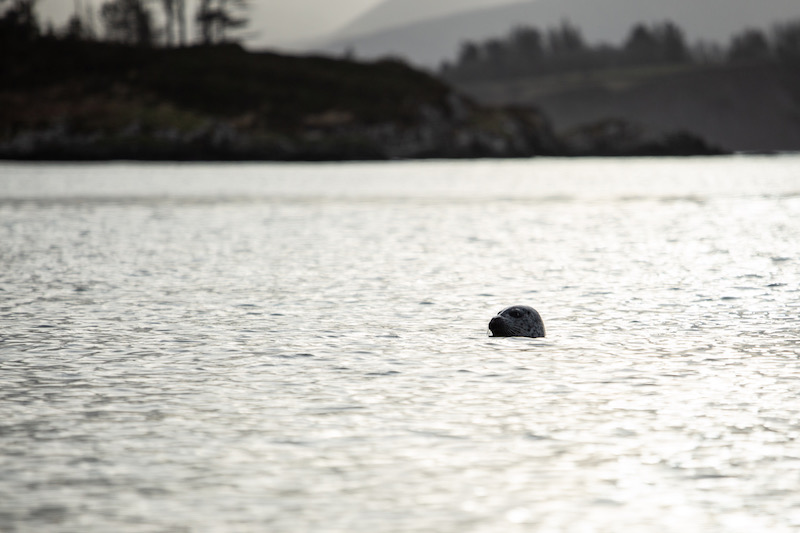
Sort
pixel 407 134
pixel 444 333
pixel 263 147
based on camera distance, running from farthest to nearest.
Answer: pixel 407 134
pixel 263 147
pixel 444 333

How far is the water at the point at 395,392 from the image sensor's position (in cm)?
792

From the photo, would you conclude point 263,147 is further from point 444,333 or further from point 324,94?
point 444,333

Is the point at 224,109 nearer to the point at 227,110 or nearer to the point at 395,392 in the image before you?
the point at 227,110

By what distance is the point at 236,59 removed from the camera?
162 meters

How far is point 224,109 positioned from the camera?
14712 centimetres

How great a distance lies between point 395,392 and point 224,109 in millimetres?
138996

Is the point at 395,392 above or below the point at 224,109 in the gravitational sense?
below

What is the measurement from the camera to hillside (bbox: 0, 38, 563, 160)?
139000 millimetres

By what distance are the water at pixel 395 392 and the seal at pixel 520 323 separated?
33 centimetres

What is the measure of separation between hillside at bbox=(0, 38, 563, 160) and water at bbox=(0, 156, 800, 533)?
114m

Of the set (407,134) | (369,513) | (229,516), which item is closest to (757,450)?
(369,513)

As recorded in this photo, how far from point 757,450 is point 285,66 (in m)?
160

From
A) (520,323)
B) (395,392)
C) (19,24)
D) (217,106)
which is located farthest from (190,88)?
(395,392)

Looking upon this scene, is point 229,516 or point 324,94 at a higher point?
point 324,94
